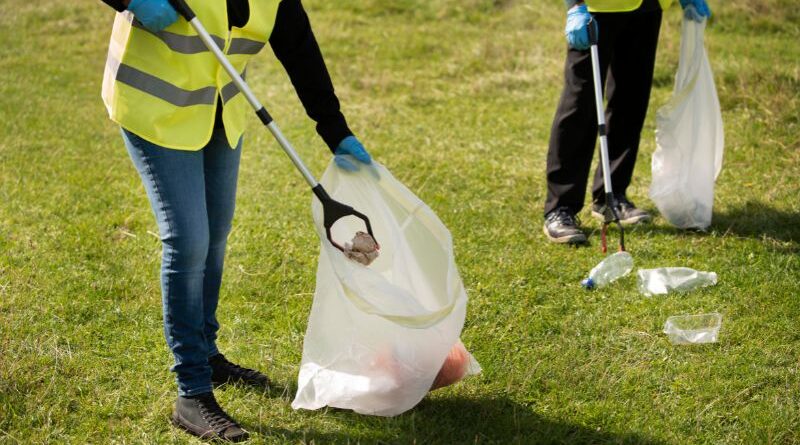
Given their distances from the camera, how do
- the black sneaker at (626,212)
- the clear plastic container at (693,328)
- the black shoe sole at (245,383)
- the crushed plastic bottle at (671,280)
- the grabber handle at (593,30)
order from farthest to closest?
the black sneaker at (626,212), the grabber handle at (593,30), the crushed plastic bottle at (671,280), the clear plastic container at (693,328), the black shoe sole at (245,383)

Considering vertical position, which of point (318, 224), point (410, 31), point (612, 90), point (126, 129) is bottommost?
point (410, 31)

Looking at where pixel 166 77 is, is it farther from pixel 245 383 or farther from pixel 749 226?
pixel 749 226

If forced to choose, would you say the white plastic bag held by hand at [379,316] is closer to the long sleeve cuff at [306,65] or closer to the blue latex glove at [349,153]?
the blue latex glove at [349,153]

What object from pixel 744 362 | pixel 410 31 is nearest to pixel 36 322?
pixel 744 362

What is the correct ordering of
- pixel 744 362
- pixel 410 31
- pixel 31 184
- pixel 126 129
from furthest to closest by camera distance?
pixel 410 31 → pixel 31 184 → pixel 744 362 → pixel 126 129

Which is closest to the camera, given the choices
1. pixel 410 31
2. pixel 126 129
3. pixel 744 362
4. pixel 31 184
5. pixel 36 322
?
pixel 126 129

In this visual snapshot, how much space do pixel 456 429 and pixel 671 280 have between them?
1.50 metres

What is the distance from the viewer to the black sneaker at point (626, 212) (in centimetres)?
480

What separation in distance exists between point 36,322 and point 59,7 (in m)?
8.49

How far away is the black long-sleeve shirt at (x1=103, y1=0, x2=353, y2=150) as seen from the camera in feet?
9.48

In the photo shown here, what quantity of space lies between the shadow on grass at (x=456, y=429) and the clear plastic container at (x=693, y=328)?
0.72 meters

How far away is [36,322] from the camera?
3668 millimetres

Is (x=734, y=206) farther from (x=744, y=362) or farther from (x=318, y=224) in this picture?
(x=318, y=224)

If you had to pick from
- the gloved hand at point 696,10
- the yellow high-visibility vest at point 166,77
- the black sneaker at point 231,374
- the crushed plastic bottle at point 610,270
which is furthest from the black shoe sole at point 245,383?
the gloved hand at point 696,10
